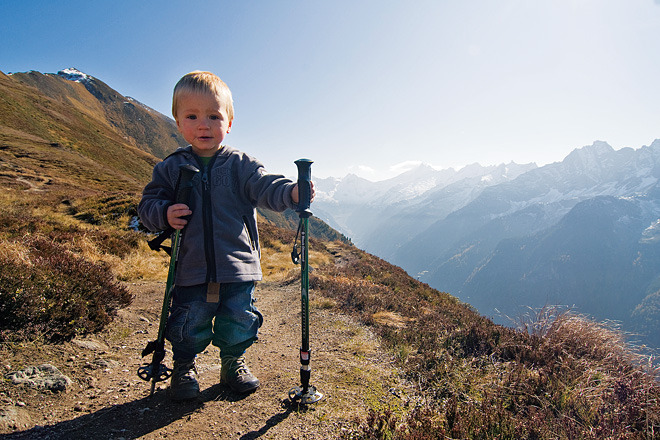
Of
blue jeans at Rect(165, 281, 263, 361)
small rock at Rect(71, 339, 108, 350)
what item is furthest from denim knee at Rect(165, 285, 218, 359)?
small rock at Rect(71, 339, 108, 350)

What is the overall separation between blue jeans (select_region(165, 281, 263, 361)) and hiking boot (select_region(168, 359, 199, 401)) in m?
0.08

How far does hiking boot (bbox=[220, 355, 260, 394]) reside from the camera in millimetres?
3057

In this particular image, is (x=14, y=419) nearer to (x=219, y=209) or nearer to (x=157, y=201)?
(x=157, y=201)

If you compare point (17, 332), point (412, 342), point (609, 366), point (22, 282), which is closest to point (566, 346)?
point (609, 366)

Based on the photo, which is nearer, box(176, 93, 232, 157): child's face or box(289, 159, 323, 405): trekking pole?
box(289, 159, 323, 405): trekking pole

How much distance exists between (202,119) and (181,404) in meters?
2.81

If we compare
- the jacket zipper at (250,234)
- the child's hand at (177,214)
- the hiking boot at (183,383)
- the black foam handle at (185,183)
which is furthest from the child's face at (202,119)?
the hiking boot at (183,383)

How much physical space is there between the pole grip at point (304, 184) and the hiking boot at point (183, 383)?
199 cm

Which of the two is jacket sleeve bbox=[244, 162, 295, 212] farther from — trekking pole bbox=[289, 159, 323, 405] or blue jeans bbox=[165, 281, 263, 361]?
blue jeans bbox=[165, 281, 263, 361]

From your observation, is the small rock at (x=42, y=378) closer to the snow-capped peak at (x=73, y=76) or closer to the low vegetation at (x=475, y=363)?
the low vegetation at (x=475, y=363)

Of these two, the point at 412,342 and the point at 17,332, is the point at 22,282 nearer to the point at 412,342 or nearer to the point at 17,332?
the point at 17,332

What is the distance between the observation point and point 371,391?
3.43 m

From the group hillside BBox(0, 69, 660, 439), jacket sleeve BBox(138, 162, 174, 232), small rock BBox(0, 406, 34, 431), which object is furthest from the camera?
jacket sleeve BBox(138, 162, 174, 232)

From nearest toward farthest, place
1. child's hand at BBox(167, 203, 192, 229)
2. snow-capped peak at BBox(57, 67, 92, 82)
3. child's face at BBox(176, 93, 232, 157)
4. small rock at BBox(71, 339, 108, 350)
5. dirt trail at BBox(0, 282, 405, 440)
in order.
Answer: dirt trail at BBox(0, 282, 405, 440)
child's hand at BBox(167, 203, 192, 229)
child's face at BBox(176, 93, 232, 157)
small rock at BBox(71, 339, 108, 350)
snow-capped peak at BBox(57, 67, 92, 82)
